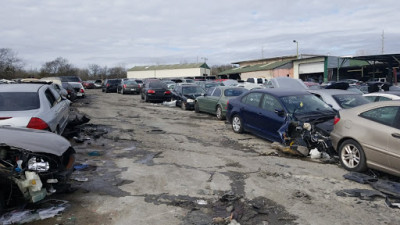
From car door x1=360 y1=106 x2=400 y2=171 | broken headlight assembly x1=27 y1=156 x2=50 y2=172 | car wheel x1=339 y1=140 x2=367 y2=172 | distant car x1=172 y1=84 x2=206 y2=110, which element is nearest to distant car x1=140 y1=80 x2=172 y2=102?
distant car x1=172 y1=84 x2=206 y2=110

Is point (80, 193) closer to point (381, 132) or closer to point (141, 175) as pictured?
point (141, 175)

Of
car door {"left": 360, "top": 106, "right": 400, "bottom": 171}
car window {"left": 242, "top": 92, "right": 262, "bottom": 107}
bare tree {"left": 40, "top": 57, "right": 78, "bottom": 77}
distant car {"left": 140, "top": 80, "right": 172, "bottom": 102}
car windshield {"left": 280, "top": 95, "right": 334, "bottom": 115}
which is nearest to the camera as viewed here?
car door {"left": 360, "top": 106, "right": 400, "bottom": 171}

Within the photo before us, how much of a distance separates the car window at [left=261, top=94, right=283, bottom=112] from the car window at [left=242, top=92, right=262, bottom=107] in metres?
0.26

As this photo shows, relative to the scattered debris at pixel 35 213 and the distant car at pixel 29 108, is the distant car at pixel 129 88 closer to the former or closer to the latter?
the distant car at pixel 29 108

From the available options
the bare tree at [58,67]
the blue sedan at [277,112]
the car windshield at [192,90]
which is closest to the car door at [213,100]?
the car windshield at [192,90]

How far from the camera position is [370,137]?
593 centimetres

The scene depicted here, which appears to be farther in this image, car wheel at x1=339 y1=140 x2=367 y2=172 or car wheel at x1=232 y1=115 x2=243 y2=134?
car wheel at x1=232 y1=115 x2=243 y2=134

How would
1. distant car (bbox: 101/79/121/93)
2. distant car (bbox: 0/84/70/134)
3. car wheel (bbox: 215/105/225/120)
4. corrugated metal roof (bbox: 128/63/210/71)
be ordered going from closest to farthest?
1. distant car (bbox: 0/84/70/134)
2. car wheel (bbox: 215/105/225/120)
3. distant car (bbox: 101/79/121/93)
4. corrugated metal roof (bbox: 128/63/210/71)

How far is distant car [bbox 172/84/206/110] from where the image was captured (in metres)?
17.4

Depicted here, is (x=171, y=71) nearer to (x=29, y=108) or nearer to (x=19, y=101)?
(x=19, y=101)

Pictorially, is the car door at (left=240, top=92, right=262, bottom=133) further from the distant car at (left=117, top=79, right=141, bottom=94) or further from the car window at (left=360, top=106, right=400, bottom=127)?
the distant car at (left=117, top=79, right=141, bottom=94)

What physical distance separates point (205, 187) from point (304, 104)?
170 inches

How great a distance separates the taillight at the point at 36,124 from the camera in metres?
6.42

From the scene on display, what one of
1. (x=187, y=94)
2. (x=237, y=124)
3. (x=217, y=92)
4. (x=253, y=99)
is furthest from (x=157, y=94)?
(x=253, y=99)
